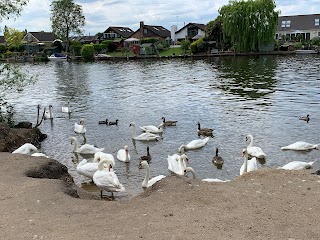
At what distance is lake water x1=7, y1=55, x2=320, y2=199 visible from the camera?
15.7m

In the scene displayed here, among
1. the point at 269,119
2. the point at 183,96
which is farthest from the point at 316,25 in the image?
the point at 269,119

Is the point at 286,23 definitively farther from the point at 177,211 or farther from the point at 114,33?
the point at 177,211

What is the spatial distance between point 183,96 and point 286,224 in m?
23.5

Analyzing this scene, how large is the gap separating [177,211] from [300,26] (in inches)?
3615

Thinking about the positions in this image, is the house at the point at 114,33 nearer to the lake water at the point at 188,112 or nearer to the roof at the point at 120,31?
the roof at the point at 120,31

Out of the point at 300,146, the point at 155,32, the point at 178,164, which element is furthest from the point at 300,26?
the point at 178,164

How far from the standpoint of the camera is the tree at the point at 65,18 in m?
97.1

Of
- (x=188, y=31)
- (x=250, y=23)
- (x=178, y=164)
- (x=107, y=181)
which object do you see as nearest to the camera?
(x=107, y=181)

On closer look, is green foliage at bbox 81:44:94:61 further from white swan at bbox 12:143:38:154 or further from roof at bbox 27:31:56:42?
white swan at bbox 12:143:38:154

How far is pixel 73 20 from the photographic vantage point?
9912 centimetres

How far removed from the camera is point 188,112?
2442 cm

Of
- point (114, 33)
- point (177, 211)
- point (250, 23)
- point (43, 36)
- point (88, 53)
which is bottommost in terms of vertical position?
point (177, 211)

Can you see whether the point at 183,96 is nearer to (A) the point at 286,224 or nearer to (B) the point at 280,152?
(B) the point at 280,152

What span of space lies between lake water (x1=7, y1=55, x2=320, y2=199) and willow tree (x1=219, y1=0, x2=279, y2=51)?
2391cm
